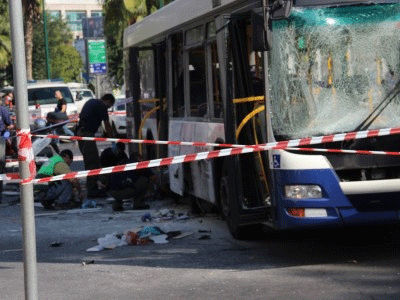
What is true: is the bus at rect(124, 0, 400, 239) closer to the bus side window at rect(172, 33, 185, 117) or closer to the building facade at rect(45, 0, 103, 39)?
the bus side window at rect(172, 33, 185, 117)

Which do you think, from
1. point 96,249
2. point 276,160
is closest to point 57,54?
point 96,249

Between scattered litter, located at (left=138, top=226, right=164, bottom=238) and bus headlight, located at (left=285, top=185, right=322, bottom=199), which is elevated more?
bus headlight, located at (left=285, top=185, right=322, bottom=199)

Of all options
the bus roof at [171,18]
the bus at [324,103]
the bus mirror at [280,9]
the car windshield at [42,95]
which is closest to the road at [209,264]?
the bus at [324,103]

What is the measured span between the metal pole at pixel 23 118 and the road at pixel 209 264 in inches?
117

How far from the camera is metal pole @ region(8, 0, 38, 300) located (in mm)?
5828

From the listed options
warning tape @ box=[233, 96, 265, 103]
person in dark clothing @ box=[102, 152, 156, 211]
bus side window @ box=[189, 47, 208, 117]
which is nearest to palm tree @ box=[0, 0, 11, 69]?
person in dark clothing @ box=[102, 152, 156, 211]

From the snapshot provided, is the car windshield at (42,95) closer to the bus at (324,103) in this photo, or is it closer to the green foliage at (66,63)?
the bus at (324,103)

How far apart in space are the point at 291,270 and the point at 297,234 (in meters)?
2.46

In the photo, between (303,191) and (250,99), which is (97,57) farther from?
(303,191)

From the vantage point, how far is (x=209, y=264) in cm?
1048

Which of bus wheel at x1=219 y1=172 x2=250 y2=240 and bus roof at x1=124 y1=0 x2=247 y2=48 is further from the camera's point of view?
bus roof at x1=124 y1=0 x2=247 y2=48

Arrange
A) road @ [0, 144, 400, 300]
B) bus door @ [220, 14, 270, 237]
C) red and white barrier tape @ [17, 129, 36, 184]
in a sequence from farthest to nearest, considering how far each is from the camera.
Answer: bus door @ [220, 14, 270, 237] → road @ [0, 144, 400, 300] → red and white barrier tape @ [17, 129, 36, 184]

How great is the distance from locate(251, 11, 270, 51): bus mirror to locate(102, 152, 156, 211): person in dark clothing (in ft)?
20.3

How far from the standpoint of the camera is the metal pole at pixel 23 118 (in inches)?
229
